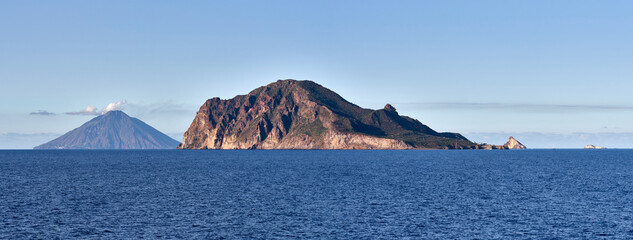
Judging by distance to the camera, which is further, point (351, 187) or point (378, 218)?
point (351, 187)

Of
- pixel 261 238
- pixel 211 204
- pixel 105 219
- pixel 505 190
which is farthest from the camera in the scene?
pixel 505 190

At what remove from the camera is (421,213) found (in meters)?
75.2

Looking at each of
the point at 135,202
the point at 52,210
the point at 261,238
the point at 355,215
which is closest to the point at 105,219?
the point at 52,210

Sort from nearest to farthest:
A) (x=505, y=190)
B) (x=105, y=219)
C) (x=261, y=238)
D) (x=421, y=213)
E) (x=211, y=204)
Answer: (x=261, y=238), (x=105, y=219), (x=421, y=213), (x=211, y=204), (x=505, y=190)

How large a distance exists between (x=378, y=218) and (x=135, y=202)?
37709 millimetres

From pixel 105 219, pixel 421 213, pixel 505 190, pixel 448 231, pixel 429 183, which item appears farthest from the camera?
pixel 429 183

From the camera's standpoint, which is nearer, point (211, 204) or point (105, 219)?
point (105, 219)

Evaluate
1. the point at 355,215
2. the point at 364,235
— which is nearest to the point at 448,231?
the point at 364,235

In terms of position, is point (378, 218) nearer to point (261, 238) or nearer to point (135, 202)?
point (261, 238)

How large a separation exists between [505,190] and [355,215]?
143ft

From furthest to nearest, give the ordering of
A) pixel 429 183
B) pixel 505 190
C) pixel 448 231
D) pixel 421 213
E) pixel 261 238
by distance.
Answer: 1. pixel 429 183
2. pixel 505 190
3. pixel 421 213
4. pixel 448 231
5. pixel 261 238

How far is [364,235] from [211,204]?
30.9m

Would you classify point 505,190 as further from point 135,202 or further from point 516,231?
point 135,202

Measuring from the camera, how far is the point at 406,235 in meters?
60.5
